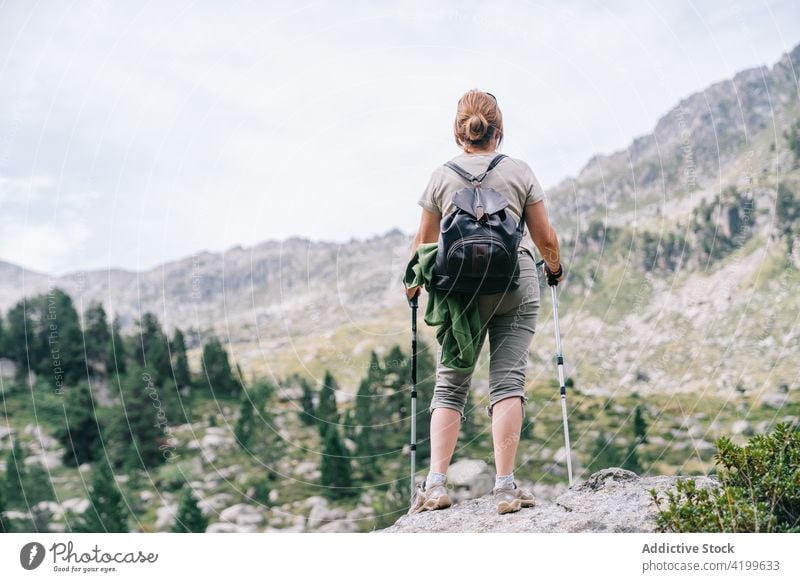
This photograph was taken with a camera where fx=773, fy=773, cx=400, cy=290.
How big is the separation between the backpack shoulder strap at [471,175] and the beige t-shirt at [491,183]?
0.02m

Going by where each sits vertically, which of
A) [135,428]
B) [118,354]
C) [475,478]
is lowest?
[135,428]

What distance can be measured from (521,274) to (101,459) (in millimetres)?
102479

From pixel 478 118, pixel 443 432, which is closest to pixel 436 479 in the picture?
pixel 443 432

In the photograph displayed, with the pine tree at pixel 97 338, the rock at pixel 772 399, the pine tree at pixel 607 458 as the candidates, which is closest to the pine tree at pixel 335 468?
the pine tree at pixel 607 458

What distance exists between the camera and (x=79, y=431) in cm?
10581

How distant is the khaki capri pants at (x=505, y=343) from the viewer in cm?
559

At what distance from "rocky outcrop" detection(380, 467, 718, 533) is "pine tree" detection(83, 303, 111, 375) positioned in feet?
389

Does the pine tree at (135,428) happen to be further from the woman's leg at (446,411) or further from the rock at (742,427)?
the woman's leg at (446,411)

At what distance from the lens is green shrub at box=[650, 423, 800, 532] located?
5.00m

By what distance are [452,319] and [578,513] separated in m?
1.69

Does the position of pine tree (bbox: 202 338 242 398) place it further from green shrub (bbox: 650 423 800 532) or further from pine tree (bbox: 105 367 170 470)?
green shrub (bbox: 650 423 800 532)

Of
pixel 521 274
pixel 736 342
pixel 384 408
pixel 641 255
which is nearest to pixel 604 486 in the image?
pixel 521 274

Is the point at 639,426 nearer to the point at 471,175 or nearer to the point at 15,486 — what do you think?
the point at 15,486
